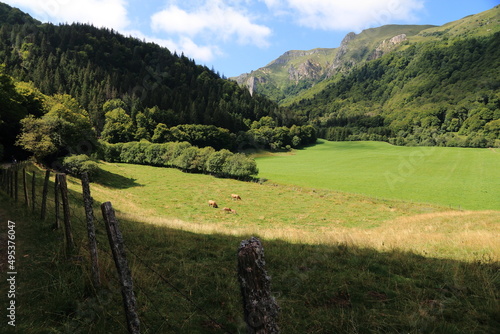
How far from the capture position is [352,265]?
826cm

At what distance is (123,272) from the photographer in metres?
4.26

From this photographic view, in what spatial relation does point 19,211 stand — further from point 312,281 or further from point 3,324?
point 312,281

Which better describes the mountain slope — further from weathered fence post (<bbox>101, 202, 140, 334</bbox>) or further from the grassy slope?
weathered fence post (<bbox>101, 202, 140, 334</bbox>)

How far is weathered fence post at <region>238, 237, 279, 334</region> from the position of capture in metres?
2.81

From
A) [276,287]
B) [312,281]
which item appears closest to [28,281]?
[276,287]

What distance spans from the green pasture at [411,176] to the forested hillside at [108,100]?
1764 inches

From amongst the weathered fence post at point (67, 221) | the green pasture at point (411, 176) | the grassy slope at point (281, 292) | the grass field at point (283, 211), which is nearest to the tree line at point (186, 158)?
the grass field at point (283, 211)

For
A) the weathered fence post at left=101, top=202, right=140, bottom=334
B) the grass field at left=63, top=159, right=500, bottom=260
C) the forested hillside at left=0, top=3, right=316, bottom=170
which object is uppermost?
the forested hillside at left=0, top=3, right=316, bottom=170

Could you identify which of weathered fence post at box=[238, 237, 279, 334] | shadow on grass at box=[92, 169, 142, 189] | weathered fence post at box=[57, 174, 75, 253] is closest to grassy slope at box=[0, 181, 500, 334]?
weathered fence post at box=[57, 174, 75, 253]

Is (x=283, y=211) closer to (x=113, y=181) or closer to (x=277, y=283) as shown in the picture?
(x=277, y=283)

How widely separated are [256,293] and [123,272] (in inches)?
106

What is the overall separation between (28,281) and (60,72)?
16268 cm

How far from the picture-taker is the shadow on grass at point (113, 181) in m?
45.2

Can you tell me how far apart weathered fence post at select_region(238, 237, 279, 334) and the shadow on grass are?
48900 mm
